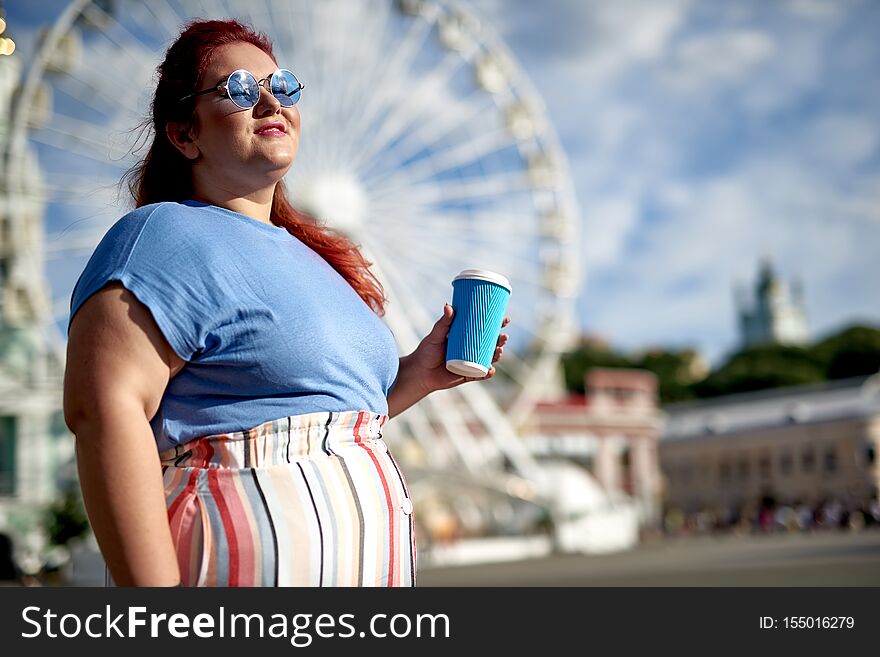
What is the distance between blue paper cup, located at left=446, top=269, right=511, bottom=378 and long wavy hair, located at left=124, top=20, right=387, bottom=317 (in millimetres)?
157

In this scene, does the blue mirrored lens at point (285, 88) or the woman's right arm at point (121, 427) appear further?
the blue mirrored lens at point (285, 88)

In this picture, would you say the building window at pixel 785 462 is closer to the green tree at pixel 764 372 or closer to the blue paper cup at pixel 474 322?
the green tree at pixel 764 372

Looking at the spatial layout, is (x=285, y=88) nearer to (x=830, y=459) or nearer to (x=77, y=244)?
(x=77, y=244)

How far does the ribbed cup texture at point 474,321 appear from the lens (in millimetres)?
1896

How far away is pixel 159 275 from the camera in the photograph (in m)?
1.47

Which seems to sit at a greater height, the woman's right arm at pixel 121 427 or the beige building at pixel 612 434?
the beige building at pixel 612 434

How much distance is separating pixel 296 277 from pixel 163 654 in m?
0.55

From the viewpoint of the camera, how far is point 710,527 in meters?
39.6

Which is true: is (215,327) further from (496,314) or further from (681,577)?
(681,577)

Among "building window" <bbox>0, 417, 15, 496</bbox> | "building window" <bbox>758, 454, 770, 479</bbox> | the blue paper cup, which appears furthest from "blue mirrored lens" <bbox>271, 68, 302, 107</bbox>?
"building window" <bbox>758, 454, 770, 479</bbox>

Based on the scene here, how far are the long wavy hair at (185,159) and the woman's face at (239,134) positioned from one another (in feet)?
0.09

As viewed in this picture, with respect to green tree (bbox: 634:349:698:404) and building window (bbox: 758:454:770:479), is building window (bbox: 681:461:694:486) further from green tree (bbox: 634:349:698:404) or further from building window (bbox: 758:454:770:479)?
green tree (bbox: 634:349:698:404)

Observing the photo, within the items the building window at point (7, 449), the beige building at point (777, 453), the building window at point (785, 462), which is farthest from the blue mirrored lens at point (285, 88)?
the building window at point (785, 462)

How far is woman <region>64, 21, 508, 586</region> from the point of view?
4.55ft
